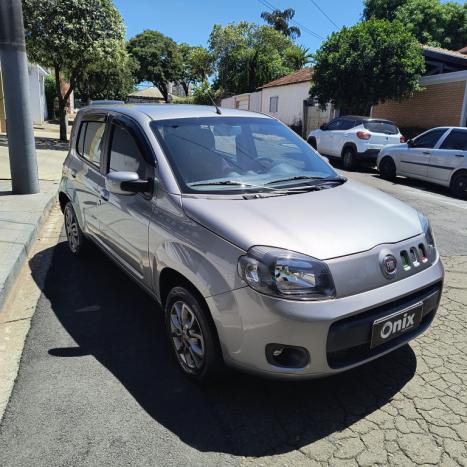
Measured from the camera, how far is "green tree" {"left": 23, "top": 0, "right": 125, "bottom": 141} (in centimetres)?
1521

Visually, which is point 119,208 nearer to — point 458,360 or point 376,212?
point 376,212

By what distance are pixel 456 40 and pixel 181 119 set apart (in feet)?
110

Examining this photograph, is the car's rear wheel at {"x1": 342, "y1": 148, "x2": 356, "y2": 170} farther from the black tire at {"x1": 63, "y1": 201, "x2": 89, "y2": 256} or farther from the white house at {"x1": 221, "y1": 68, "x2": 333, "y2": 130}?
the white house at {"x1": 221, "y1": 68, "x2": 333, "y2": 130}

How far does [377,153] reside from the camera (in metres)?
13.2

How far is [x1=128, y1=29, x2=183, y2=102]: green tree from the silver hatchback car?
171 feet

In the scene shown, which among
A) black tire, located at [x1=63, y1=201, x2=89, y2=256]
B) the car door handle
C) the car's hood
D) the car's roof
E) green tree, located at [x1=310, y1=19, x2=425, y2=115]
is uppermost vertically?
green tree, located at [x1=310, y1=19, x2=425, y2=115]

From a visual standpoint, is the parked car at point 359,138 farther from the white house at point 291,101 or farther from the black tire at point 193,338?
the black tire at point 193,338

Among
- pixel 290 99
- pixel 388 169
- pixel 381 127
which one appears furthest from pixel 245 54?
pixel 388 169

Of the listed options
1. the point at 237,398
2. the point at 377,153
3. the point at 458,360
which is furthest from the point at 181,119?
the point at 377,153

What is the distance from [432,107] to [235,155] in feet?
58.2

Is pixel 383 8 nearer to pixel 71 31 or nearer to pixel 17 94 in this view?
pixel 71 31

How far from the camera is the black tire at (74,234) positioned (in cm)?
512

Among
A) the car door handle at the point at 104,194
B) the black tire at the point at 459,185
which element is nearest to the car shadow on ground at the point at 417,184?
the black tire at the point at 459,185

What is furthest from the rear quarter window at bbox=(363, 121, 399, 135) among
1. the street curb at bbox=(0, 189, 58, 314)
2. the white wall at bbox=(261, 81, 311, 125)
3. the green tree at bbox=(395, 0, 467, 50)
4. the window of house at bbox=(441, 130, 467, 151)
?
the green tree at bbox=(395, 0, 467, 50)
